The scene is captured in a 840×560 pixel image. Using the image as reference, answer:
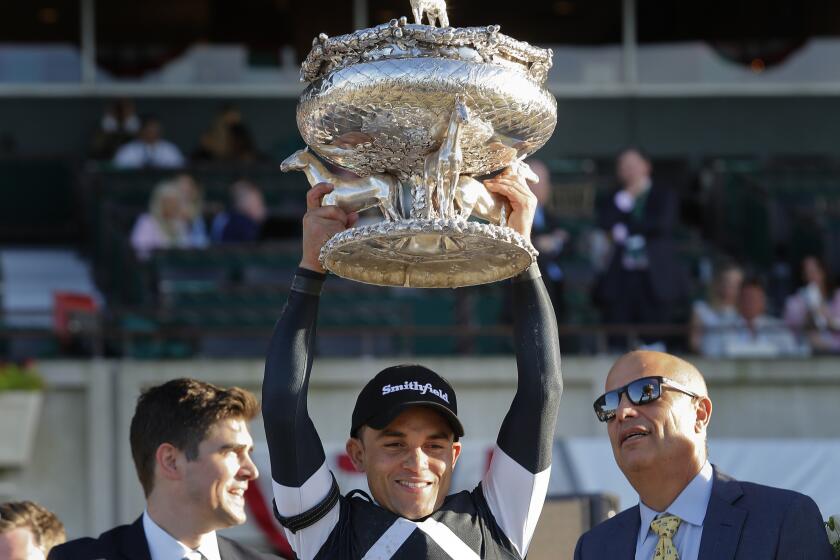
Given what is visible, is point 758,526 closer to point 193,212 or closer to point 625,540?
point 625,540

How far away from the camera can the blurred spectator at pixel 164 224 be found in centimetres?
1402

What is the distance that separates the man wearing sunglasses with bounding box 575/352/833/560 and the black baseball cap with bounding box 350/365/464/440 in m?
0.43

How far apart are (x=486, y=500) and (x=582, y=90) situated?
1494 cm

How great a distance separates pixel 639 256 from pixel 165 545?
6.85 m

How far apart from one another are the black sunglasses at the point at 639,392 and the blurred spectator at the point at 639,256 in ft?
21.5

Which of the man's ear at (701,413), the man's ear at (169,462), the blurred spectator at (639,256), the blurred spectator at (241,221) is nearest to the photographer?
the man's ear at (701,413)

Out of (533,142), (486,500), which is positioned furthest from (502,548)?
(533,142)

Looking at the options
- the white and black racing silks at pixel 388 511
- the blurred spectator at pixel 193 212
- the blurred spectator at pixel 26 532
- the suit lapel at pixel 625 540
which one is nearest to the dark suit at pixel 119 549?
the blurred spectator at pixel 26 532

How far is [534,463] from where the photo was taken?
5.43 meters

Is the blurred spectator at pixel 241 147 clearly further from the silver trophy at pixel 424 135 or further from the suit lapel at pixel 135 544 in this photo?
the silver trophy at pixel 424 135

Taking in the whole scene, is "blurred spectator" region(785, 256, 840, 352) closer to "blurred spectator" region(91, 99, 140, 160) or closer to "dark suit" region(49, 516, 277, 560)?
"blurred spectator" region(91, 99, 140, 160)

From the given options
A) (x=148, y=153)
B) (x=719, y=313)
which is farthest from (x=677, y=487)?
(x=148, y=153)

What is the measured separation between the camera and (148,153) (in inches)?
650

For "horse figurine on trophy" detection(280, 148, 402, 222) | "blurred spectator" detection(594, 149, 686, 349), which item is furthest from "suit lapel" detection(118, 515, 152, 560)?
"blurred spectator" detection(594, 149, 686, 349)
